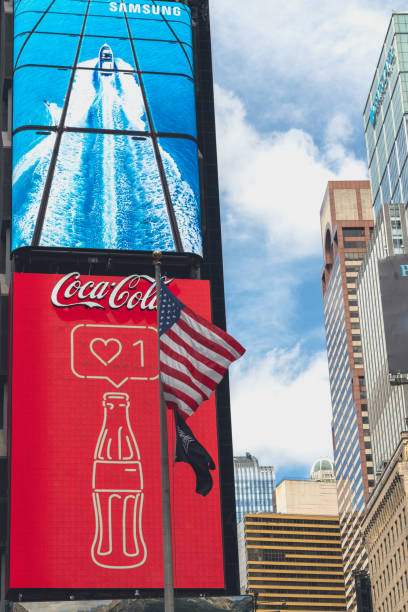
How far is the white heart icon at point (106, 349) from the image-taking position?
6550cm

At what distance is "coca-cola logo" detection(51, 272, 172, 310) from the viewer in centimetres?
6688

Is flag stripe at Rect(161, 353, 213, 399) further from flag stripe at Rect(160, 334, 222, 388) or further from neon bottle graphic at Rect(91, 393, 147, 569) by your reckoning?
neon bottle graphic at Rect(91, 393, 147, 569)

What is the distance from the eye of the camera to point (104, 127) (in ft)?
241

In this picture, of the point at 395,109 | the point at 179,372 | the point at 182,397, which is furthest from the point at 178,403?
the point at 395,109

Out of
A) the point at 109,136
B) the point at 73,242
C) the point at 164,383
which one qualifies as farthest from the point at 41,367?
the point at 164,383

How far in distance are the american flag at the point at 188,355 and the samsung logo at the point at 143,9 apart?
5036cm

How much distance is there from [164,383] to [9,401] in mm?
34222

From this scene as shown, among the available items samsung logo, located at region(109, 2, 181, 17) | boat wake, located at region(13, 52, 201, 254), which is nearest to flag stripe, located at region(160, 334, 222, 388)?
boat wake, located at region(13, 52, 201, 254)

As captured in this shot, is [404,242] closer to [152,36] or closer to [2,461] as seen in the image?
[152,36]

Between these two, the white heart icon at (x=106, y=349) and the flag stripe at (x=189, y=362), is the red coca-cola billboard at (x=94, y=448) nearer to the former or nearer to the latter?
the white heart icon at (x=106, y=349)

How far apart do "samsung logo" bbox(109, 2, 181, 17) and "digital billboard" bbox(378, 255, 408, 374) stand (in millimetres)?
27709

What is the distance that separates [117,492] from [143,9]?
3538 cm

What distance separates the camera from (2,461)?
64.7 meters

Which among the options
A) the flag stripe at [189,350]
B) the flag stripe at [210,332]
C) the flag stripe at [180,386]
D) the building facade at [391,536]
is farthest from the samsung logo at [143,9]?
the building facade at [391,536]
